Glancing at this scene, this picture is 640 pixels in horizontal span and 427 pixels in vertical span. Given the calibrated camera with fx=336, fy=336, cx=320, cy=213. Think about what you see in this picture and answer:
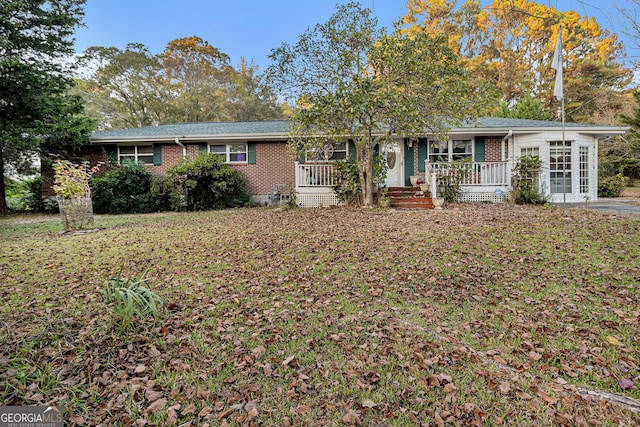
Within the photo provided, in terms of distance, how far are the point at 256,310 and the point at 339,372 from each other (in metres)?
1.34

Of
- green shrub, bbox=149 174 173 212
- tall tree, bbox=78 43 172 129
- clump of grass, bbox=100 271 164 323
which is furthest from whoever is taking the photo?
tall tree, bbox=78 43 172 129

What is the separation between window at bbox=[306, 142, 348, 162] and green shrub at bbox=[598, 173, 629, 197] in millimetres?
13076

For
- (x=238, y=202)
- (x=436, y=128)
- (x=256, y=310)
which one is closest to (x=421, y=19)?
(x=436, y=128)

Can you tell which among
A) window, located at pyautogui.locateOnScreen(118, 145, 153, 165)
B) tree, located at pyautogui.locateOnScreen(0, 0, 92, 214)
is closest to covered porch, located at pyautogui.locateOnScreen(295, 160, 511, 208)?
window, located at pyautogui.locateOnScreen(118, 145, 153, 165)

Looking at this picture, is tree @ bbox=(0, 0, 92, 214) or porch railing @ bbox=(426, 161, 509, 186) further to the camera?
porch railing @ bbox=(426, 161, 509, 186)

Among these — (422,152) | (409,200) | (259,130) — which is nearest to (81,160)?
(259,130)

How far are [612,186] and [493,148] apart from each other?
789cm

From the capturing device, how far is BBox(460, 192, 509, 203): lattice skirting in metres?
11.9

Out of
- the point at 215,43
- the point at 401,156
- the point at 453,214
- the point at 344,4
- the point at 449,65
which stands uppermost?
the point at 215,43

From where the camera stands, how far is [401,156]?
1370 centimetres

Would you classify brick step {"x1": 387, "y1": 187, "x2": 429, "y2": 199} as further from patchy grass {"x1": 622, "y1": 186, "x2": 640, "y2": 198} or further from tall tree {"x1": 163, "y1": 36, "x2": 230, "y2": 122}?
tall tree {"x1": 163, "y1": 36, "x2": 230, "y2": 122}

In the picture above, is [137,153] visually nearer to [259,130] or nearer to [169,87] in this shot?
[259,130]

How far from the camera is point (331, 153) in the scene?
13.6 m

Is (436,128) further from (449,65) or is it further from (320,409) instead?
(320,409)
